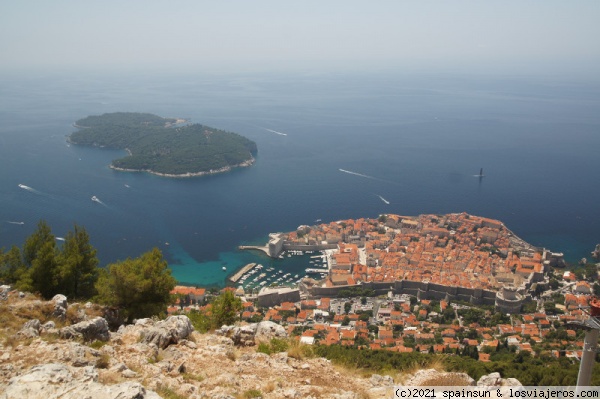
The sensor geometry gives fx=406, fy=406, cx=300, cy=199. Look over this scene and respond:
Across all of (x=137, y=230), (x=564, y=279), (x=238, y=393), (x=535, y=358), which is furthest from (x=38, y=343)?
(x=137, y=230)

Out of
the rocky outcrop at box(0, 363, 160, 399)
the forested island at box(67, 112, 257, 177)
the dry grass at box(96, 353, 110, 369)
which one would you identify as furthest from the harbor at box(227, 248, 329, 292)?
the forested island at box(67, 112, 257, 177)

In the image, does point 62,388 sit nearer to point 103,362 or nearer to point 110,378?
point 110,378

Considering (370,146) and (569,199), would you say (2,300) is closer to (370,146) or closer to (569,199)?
(569,199)

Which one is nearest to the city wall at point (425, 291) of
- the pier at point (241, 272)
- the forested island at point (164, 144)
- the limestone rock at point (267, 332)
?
the pier at point (241, 272)

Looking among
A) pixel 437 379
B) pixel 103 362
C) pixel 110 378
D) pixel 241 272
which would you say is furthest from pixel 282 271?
pixel 110 378

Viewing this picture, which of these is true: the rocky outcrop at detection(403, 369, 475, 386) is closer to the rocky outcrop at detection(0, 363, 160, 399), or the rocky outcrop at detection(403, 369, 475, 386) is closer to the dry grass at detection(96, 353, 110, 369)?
the rocky outcrop at detection(0, 363, 160, 399)
